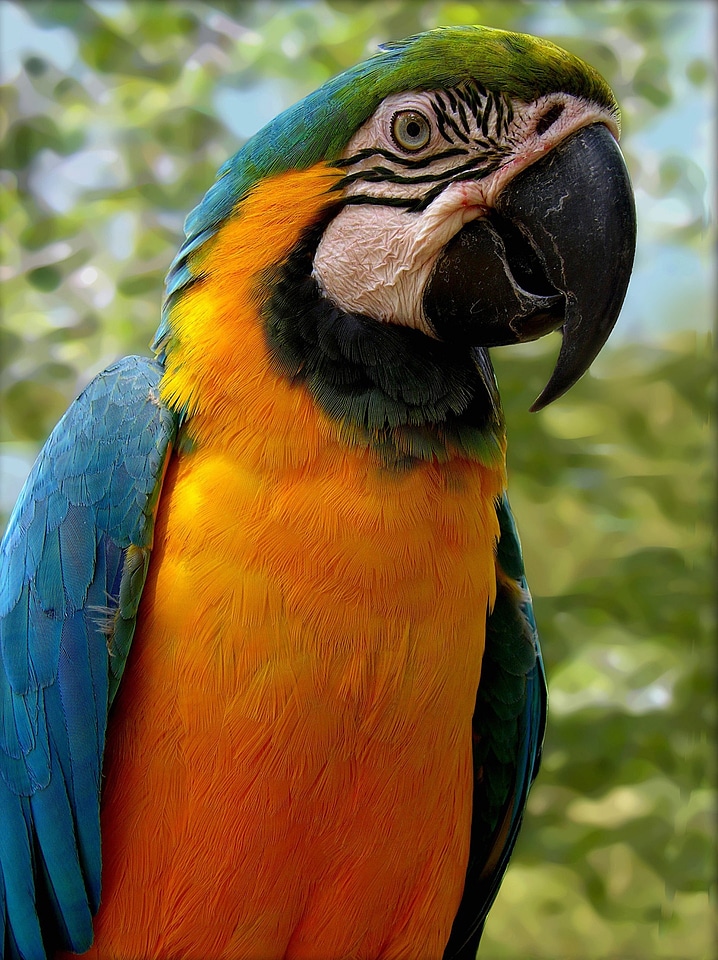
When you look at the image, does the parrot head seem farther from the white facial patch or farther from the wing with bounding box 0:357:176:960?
the wing with bounding box 0:357:176:960

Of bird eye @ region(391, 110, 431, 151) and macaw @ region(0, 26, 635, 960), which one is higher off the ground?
bird eye @ region(391, 110, 431, 151)

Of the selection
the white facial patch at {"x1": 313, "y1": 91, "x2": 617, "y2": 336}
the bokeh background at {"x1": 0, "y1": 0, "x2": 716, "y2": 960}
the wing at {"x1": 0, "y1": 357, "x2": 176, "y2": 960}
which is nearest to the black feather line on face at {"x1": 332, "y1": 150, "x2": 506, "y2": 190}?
the white facial patch at {"x1": 313, "y1": 91, "x2": 617, "y2": 336}

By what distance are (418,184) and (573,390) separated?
1569mm

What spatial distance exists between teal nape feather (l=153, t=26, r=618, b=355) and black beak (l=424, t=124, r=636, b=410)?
71mm

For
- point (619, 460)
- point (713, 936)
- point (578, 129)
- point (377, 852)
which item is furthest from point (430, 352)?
point (713, 936)

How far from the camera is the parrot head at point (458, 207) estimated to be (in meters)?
0.97

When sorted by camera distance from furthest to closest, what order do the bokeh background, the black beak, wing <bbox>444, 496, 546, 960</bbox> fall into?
the bokeh background, wing <bbox>444, 496, 546, 960</bbox>, the black beak

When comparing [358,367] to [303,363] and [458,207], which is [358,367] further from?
[458,207]

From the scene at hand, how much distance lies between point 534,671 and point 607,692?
4.59ft

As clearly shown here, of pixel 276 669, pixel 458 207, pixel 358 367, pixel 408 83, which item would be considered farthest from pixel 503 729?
pixel 408 83

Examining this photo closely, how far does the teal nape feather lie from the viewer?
3.21 ft

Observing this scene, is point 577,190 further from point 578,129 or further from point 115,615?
point 115,615

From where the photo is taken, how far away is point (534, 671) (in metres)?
1.26

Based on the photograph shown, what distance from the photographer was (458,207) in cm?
98
